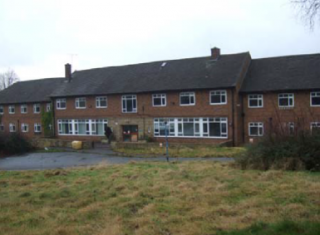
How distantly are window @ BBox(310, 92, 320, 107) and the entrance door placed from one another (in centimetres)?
1736

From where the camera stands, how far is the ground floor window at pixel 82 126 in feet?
136

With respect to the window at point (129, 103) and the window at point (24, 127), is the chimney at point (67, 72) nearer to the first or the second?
the window at point (24, 127)

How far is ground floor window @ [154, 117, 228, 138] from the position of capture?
109 ft

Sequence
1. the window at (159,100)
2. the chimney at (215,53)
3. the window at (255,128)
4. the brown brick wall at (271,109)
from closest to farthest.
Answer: the brown brick wall at (271,109) → the window at (255,128) → the window at (159,100) → the chimney at (215,53)

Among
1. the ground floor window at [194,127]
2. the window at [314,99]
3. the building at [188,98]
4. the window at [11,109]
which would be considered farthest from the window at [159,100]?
the window at [11,109]

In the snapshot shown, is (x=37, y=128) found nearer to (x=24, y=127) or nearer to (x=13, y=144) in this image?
(x=24, y=127)

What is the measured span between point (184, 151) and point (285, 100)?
10019 mm

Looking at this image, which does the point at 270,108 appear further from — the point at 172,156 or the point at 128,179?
the point at 128,179

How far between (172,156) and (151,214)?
19.5m

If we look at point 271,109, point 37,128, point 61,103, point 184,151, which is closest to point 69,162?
point 184,151

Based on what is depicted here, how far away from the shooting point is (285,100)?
102 feet

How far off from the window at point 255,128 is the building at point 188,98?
87 millimetres

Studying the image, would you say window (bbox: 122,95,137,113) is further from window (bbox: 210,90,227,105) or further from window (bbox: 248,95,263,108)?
window (bbox: 248,95,263,108)

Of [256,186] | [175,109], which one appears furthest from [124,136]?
[256,186]
